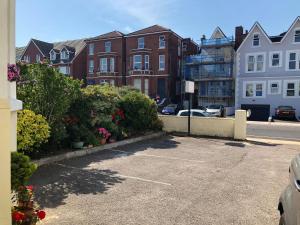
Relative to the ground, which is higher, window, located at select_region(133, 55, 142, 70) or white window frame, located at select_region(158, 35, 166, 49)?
white window frame, located at select_region(158, 35, 166, 49)

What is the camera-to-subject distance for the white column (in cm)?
271

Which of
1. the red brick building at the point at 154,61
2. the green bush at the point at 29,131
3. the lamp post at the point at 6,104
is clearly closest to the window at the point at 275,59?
the red brick building at the point at 154,61

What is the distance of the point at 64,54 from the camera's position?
1845 inches

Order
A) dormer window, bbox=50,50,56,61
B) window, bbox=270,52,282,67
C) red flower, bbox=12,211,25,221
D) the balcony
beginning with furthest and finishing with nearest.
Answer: dormer window, bbox=50,50,56,61 → the balcony → window, bbox=270,52,282,67 → red flower, bbox=12,211,25,221

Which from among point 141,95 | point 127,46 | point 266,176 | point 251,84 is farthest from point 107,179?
point 127,46

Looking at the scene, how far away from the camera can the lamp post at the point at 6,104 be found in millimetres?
2711

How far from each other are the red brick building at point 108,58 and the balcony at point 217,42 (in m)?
12.1

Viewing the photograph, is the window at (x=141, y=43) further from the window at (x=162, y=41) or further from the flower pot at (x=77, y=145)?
the flower pot at (x=77, y=145)

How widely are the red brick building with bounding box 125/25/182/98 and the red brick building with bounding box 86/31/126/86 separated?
1.71 metres

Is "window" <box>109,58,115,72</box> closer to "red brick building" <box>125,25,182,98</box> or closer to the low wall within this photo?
"red brick building" <box>125,25,182,98</box>

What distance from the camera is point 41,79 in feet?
28.5

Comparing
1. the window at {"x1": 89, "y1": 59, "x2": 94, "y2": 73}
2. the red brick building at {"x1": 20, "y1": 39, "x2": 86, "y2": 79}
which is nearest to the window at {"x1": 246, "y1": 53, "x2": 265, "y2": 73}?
the window at {"x1": 89, "y1": 59, "x2": 94, "y2": 73}

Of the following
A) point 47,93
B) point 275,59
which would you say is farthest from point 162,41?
point 47,93

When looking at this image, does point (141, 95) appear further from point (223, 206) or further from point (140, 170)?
point (223, 206)
